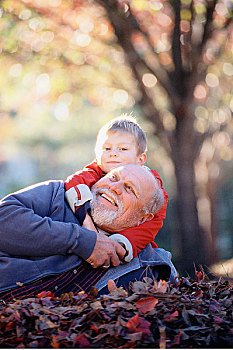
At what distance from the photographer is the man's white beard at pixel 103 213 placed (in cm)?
360

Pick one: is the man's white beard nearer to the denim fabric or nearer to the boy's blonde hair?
the denim fabric

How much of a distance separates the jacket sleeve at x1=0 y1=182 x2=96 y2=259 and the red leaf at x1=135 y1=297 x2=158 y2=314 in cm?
88

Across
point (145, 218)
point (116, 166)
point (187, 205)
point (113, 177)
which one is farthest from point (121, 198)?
point (187, 205)

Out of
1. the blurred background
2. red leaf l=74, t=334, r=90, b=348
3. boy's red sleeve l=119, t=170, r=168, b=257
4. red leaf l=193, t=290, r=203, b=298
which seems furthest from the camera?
the blurred background

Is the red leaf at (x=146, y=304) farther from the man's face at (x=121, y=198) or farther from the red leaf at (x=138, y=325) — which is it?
the man's face at (x=121, y=198)

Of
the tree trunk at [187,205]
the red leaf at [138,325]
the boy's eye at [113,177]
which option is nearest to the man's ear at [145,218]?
the boy's eye at [113,177]

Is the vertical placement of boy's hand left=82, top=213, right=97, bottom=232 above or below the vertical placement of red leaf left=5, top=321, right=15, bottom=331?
above

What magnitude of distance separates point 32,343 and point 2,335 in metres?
0.23

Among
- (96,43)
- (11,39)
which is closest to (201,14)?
(96,43)

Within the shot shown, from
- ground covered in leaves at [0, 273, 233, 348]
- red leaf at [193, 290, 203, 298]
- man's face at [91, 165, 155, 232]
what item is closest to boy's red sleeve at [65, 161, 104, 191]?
man's face at [91, 165, 155, 232]

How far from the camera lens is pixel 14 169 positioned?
84.3 feet

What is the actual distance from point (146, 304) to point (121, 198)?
1253 millimetres

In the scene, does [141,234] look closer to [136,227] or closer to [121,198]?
[136,227]

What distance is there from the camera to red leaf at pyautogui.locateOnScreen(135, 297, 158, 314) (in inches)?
97.4
